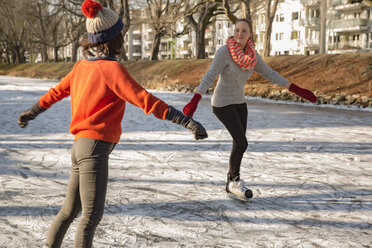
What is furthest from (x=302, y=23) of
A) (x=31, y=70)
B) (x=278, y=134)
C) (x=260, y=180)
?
(x=260, y=180)

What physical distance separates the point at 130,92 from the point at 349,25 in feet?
154

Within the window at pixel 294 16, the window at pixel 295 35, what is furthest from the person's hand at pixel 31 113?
the window at pixel 294 16

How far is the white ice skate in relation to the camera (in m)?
4.18

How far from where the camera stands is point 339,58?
60.3ft

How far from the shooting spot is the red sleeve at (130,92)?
217 cm

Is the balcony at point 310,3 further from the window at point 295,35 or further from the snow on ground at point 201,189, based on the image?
the snow on ground at point 201,189

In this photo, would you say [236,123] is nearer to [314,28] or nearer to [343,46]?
[343,46]

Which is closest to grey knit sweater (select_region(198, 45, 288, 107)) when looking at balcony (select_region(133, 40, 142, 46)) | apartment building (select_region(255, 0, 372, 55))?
apartment building (select_region(255, 0, 372, 55))

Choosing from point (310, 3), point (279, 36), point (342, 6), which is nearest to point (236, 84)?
point (342, 6)

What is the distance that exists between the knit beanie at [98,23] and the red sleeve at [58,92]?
1.00 ft

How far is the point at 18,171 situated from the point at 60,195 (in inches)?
49.7

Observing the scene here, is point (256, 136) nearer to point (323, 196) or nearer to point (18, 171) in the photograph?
point (323, 196)

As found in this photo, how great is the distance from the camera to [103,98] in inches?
88.8

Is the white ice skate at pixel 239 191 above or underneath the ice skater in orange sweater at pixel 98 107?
underneath
